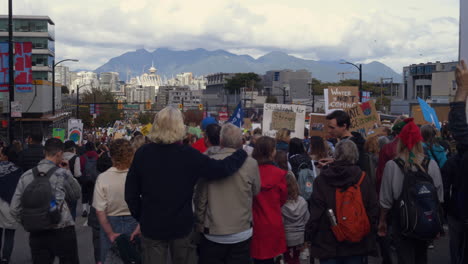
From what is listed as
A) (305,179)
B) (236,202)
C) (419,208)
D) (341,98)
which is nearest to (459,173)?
(419,208)

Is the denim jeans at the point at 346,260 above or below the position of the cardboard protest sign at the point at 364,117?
below

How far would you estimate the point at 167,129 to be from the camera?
459 centimetres

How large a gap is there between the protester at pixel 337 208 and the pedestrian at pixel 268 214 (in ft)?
1.81

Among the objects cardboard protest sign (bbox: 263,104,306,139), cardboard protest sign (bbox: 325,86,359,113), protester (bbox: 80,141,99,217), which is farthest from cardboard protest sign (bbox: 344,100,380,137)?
protester (bbox: 80,141,99,217)

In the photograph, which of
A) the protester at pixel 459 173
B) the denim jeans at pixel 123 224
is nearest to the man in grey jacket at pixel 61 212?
the denim jeans at pixel 123 224

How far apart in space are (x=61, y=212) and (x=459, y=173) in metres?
4.12

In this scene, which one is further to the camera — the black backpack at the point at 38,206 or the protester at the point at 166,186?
the black backpack at the point at 38,206

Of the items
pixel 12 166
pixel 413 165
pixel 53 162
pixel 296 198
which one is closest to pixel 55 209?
pixel 53 162

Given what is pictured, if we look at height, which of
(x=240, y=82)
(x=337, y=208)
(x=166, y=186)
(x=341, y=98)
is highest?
(x=240, y=82)

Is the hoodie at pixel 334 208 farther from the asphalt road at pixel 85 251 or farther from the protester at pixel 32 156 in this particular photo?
the protester at pixel 32 156

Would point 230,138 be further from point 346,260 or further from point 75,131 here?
point 75,131

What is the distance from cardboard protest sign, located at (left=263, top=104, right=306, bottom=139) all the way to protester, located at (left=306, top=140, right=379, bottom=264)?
8.50 meters

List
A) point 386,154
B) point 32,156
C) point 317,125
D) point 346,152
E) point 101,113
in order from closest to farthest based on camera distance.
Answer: point 346,152, point 386,154, point 32,156, point 317,125, point 101,113

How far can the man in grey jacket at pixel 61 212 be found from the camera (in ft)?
18.6
